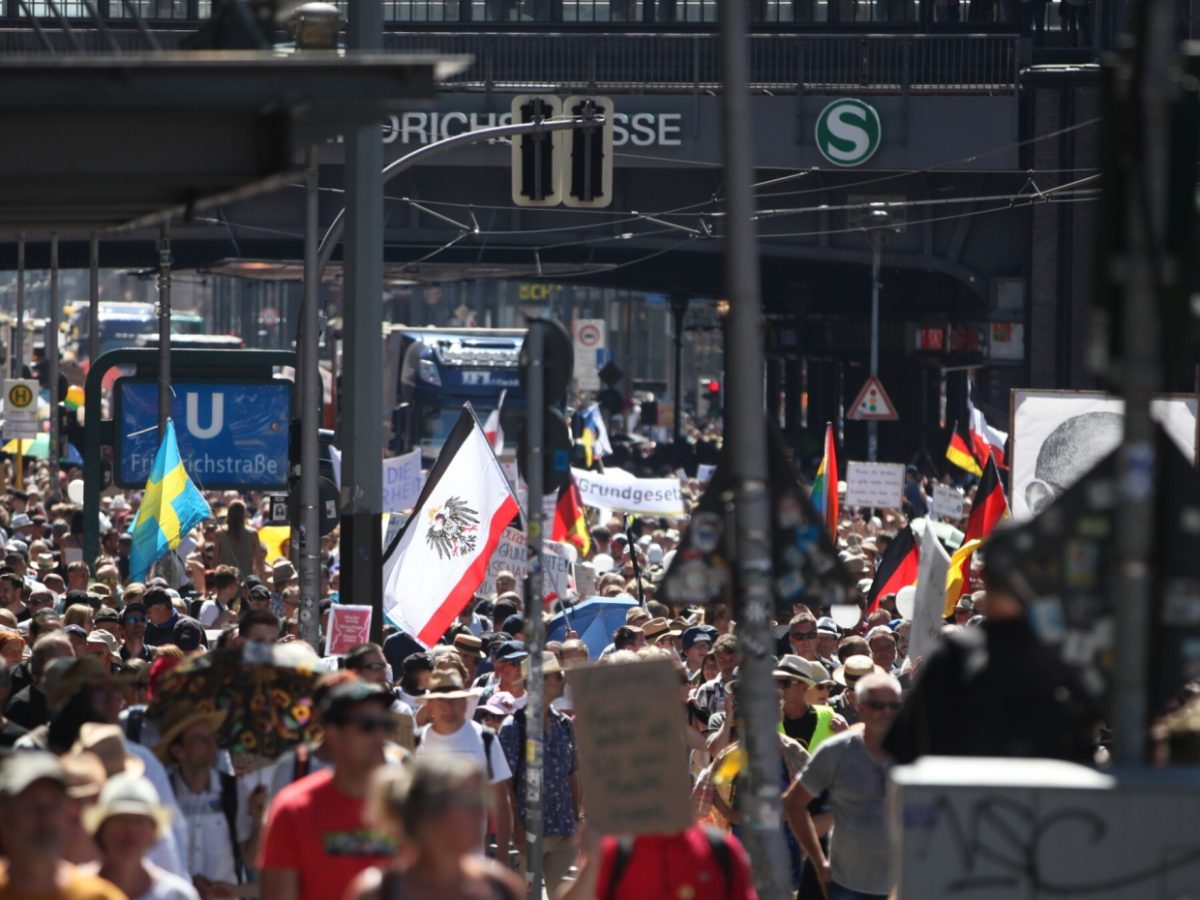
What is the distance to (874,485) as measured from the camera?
27047mm

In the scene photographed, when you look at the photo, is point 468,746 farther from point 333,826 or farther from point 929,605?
point 929,605

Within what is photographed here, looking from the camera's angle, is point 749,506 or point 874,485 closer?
point 749,506

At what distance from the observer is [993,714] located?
240 inches

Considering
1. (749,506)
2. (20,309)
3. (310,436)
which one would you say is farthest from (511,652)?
(20,309)

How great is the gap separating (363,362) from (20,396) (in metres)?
24.1

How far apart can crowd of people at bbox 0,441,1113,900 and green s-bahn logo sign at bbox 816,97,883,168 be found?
21989 millimetres

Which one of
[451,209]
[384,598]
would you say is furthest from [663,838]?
[451,209]

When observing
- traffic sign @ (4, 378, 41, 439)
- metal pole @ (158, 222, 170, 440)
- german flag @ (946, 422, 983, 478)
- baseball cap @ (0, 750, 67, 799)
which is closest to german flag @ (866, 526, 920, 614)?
metal pole @ (158, 222, 170, 440)

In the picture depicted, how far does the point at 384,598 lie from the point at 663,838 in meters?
9.52

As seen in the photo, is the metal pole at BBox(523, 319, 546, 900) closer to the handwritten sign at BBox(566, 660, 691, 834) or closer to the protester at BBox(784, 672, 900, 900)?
the protester at BBox(784, 672, 900, 900)

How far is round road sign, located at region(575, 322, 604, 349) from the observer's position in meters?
68.3

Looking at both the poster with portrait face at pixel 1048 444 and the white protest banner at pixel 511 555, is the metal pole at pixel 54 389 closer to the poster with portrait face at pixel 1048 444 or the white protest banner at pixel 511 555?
the white protest banner at pixel 511 555

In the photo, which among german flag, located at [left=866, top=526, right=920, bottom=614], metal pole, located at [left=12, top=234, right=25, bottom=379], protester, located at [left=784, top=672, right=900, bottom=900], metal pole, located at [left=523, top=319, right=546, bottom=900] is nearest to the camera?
protester, located at [left=784, top=672, right=900, bottom=900]

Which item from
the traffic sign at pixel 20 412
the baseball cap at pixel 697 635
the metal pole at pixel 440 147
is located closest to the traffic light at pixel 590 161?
the metal pole at pixel 440 147
